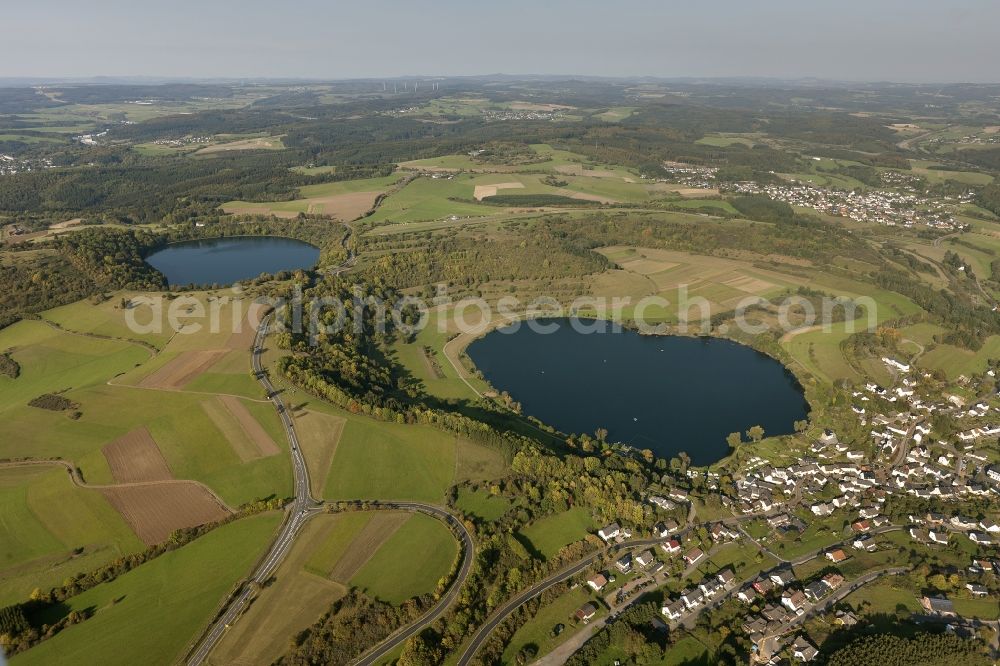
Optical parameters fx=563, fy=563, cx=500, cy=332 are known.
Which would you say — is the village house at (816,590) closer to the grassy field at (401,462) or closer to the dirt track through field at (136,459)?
the grassy field at (401,462)

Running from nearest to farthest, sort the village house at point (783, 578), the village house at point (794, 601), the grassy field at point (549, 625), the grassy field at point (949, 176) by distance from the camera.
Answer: the grassy field at point (549, 625) < the village house at point (794, 601) < the village house at point (783, 578) < the grassy field at point (949, 176)

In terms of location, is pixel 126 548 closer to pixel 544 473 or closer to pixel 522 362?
pixel 544 473

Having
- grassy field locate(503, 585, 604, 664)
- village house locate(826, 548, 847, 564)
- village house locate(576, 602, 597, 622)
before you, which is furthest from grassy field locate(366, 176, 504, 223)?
village house locate(826, 548, 847, 564)

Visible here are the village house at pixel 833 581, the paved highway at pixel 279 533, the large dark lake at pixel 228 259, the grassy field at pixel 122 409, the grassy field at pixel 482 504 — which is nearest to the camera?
the paved highway at pixel 279 533

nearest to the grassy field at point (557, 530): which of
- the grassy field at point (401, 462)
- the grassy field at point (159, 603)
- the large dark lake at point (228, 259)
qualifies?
the grassy field at point (401, 462)

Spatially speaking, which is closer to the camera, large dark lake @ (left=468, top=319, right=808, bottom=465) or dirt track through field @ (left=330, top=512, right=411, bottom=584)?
dirt track through field @ (left=330, top=512, right=411, bottom=584)

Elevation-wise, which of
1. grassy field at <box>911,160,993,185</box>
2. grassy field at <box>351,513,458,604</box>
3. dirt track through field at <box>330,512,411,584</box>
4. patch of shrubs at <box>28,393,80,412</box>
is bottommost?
grassy field at <box>351,513,458,604</box>

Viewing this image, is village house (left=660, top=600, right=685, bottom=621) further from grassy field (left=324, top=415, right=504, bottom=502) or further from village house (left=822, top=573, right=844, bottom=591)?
grassy field (left=324, top=415, right=504, bottom=502)

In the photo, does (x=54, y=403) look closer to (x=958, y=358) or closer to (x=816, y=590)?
(x=816, y=590)
